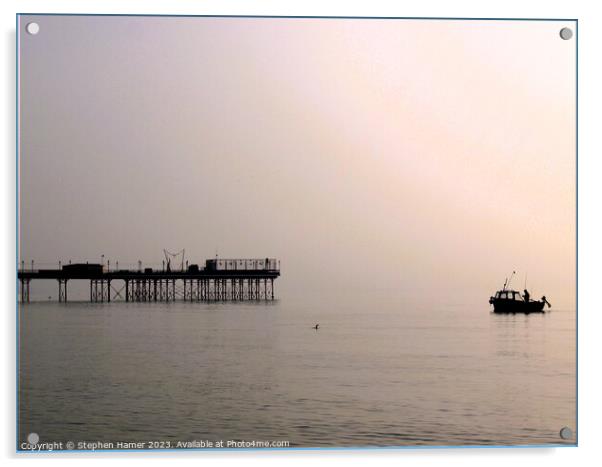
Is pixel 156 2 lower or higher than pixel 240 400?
higher

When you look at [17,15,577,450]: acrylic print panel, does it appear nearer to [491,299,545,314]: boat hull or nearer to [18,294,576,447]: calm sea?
[18,294,576,447]: calm sea

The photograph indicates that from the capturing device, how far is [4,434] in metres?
7.68

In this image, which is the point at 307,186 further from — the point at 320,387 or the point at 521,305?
the point at 521,305

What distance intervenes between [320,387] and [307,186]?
103 inches

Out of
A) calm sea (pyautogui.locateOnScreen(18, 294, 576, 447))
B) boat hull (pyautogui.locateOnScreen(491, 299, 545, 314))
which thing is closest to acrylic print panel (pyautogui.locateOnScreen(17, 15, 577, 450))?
calm sea (pyautogui.locateOnScreen(18, 294, 576, 447))

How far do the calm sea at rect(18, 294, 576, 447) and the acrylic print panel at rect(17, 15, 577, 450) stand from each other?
0.04m

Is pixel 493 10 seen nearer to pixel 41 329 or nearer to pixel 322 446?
pixel 322 446

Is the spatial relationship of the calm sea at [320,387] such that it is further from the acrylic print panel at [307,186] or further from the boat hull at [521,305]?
the boat hull at [521,305]

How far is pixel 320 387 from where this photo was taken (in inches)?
416

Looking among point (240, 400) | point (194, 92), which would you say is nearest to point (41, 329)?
point (240, 400)

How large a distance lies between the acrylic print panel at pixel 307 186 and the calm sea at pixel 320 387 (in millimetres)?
43

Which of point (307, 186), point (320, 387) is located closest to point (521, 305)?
point (320, 387)

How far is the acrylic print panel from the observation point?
8195 mm

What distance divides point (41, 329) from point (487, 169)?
11390 millimetres
